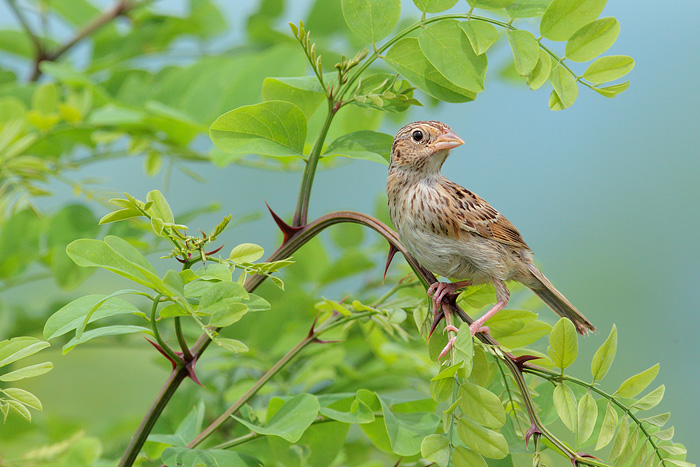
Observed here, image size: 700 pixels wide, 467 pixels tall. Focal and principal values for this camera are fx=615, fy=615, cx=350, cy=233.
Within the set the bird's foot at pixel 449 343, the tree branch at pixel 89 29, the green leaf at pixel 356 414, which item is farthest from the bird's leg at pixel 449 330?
the tree branch at pixel 89 29

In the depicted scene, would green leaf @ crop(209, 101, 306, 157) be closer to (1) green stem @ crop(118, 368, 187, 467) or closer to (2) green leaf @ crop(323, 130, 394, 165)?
(2) green leaf @ crop(323, 130, 394, 165)

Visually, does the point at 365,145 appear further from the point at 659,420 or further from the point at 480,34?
the point at 659,420

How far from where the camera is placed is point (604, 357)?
0.43 meters

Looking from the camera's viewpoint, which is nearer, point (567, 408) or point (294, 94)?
point (567, 408)

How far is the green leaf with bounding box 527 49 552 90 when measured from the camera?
456mm

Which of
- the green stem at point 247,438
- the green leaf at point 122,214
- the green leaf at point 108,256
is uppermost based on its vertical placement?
the green leaf at point 122,214

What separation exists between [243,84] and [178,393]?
0.46 metres

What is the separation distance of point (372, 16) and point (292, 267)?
531mm

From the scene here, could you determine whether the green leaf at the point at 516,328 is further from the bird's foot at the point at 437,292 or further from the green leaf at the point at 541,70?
the green leaf at the point at 541,70

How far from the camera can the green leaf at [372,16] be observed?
1.61 feet

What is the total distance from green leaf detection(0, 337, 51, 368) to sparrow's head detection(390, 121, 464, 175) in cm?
37

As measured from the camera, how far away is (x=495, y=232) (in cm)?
62

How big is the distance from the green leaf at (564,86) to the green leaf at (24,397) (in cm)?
42

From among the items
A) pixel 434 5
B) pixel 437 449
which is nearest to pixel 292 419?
pixel 437 449
